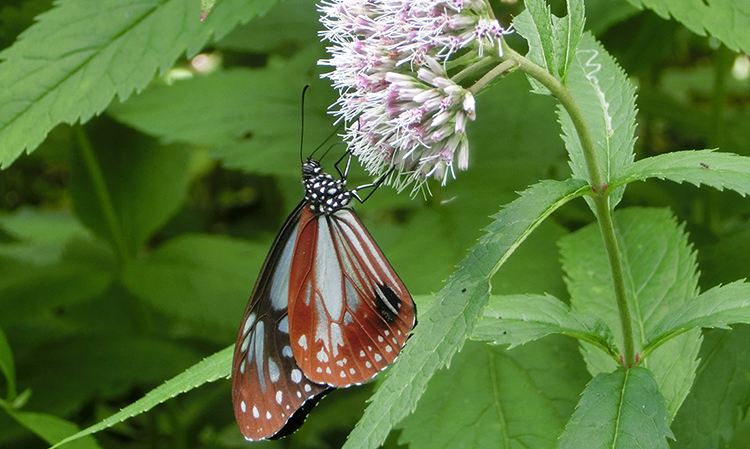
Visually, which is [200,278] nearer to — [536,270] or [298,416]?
[298,416]

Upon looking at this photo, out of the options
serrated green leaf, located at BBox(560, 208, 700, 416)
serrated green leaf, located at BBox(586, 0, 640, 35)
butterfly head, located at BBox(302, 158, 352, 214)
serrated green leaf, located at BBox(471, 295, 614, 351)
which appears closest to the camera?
serrated green leaf, located at BBox(471, 295, 614, 351)

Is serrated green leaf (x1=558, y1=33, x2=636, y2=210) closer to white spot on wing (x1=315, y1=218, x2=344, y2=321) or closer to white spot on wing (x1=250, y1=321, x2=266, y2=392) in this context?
white spot on wing (x1=315, y1=218, x2=344, y2=321)

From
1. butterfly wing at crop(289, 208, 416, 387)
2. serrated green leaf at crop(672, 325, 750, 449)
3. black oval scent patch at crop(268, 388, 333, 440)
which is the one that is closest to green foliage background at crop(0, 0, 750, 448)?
serrated green leaf at crop(672, 325, 750, 449)

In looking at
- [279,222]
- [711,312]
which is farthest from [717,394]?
[279,222]

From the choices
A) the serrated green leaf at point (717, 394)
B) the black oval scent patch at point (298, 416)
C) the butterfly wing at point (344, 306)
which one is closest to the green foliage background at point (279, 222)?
the serrated green leaf at point (717, 394)

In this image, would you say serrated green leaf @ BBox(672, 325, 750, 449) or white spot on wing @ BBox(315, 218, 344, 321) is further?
white spot on wing @ BBox(315, 218, 344, 321)

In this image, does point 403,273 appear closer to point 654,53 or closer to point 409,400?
point 409,400
